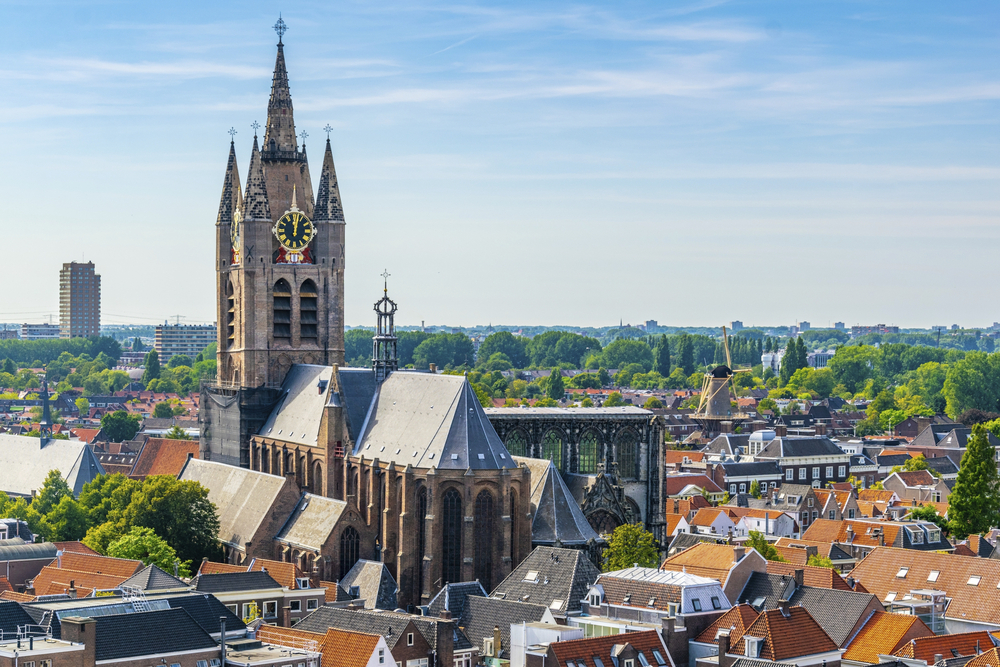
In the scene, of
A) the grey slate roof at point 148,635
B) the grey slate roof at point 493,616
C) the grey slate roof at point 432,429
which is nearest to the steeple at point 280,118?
the grey slate roof at point 432,429

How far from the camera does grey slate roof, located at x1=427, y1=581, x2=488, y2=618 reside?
88.8 m

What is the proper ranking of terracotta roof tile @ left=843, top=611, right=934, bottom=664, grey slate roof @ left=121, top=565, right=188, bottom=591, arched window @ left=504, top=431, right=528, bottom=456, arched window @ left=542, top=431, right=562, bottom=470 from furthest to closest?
1. arched window @ left=542, top=431, right=562, bottom=470
2. arched window @ left=504, top=431, right=528, bottom=456
3. grey slate roof @ left=121, top=565, right=188, bottom=591
4. terracotta roof tile @ left=843, top=611, right=934, bottom=664

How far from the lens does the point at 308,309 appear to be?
12531 centimetres

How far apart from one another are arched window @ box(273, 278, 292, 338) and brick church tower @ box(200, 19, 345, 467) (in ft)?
0.25

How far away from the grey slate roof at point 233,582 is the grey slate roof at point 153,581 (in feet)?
4.61

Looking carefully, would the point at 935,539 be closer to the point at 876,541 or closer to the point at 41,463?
the point at 876,541

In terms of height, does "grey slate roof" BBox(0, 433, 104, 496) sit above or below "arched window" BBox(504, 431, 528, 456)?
below

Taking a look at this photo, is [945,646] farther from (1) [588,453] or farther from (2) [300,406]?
(2) [300,406]

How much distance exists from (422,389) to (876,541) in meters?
40.1

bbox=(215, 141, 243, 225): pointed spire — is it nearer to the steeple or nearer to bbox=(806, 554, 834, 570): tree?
the steeple

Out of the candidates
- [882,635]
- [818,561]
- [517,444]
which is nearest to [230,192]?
[517,444]

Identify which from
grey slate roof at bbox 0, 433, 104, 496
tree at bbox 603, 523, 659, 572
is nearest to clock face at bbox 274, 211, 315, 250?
grey slate roof at bbox 0, 433, 104, 496

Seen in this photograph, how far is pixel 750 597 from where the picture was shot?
8719 cm

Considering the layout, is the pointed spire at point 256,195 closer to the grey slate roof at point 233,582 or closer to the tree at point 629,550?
the grey slate roof at point 233,582
